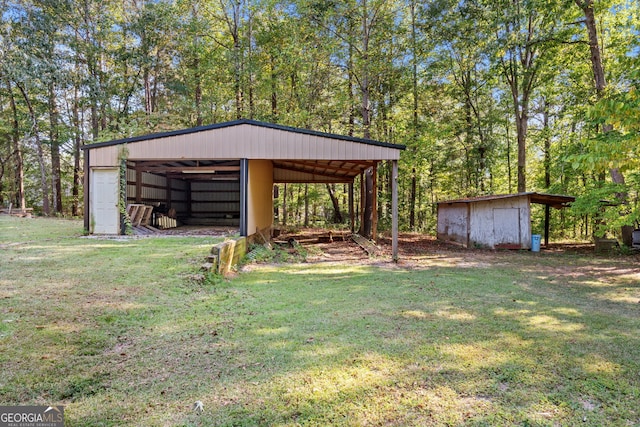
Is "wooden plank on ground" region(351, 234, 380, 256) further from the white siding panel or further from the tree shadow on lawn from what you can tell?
the tree shadow on lawn

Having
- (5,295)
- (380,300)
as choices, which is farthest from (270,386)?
(5,295)

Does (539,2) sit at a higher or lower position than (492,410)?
higher

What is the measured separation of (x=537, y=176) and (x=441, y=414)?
21.1 m

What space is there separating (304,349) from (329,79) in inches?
644

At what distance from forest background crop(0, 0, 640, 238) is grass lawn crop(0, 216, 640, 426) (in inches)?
424

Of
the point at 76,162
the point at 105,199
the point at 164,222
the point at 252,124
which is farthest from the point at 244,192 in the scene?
the point at 76,162

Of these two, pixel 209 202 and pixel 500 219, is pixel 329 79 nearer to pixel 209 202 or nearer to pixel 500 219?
pixel 209 202

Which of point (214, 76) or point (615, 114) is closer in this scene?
point (615, 114)

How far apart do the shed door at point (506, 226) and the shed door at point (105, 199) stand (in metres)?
12.2

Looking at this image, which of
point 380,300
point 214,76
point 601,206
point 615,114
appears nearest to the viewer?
point 615,114

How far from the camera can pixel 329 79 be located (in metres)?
17.3

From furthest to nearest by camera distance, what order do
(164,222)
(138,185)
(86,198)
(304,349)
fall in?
(164,222) < (138,185) < (86,198) < (304,349)

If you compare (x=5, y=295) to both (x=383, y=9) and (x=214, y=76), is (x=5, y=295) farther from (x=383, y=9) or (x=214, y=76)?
(x=214, y=76)

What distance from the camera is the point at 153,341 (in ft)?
10.7
